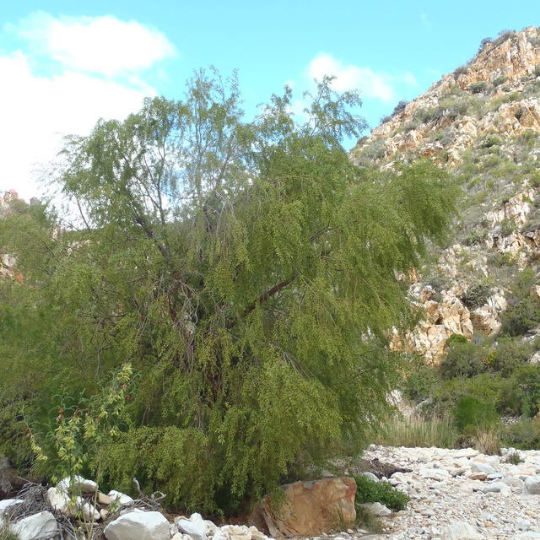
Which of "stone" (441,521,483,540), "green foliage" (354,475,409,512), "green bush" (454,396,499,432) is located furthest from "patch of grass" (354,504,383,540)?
"green bush" (454,396,499,432)

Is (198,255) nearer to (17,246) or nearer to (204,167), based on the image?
(204,167)

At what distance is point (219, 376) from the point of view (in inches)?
338

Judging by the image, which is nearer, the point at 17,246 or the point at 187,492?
the point at 187,492

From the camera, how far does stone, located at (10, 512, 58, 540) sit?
6085 millimetres

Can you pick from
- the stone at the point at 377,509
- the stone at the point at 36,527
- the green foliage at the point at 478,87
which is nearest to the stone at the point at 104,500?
the stone at the point at 36,527

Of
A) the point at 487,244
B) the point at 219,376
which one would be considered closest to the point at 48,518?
the point at 219,376

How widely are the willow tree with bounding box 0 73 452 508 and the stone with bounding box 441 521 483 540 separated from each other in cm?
175

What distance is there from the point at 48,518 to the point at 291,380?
3.03m

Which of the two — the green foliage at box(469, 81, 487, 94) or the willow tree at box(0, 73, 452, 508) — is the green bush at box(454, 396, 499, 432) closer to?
the willow tree at box(0, 73, 452, 508)

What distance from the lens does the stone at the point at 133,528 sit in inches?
236

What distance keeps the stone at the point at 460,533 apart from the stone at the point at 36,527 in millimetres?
4483

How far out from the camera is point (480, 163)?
1412 inches

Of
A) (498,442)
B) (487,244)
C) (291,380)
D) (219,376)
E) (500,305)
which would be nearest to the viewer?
(291,380)

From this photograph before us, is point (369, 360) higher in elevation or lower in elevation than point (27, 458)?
higher
